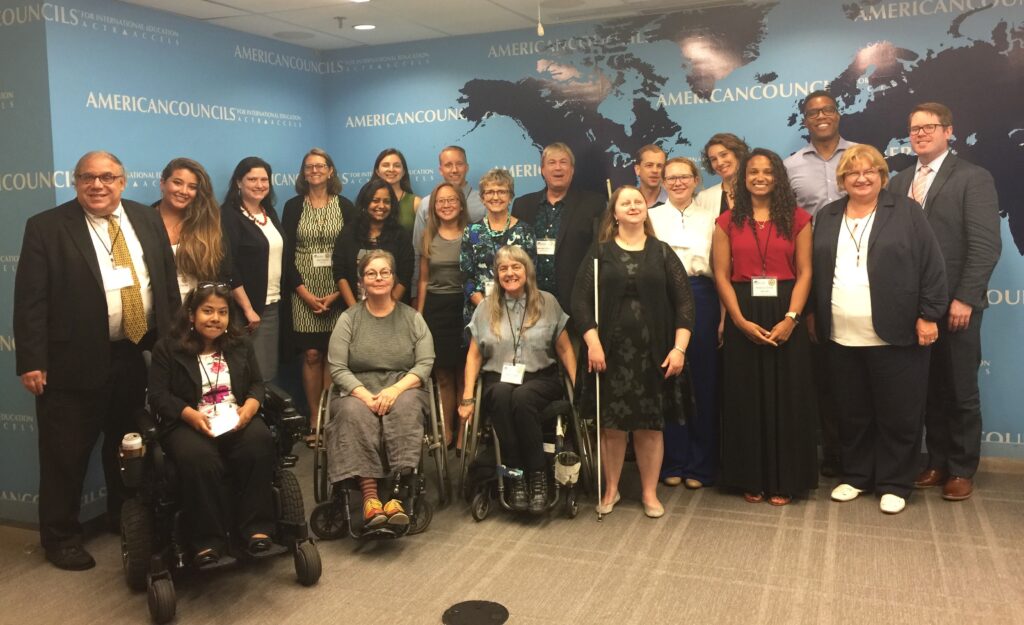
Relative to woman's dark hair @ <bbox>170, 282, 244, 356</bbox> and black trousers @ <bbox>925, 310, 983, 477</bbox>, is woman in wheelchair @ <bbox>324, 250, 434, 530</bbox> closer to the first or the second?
woman's dark hair @ <bbox>170, 282, 244, 356</bbox>

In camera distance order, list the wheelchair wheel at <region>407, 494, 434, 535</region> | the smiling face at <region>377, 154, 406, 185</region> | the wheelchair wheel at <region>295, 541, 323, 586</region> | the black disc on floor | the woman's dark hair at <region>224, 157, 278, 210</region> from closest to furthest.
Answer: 1. the black disc on floor
2. the wheelchair wheel at <region>295, 541, 323, 586</region>
3. the wheelchair wheel at <region>407, 494, 434, 535</region>
4. the woman's dark hair at <region>224, 157, 278, 210</region>
5. the smiling face at <region>377, 154, 406, 185</region>

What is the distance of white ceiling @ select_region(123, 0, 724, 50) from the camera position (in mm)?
4812

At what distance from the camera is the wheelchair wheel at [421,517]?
386 cm

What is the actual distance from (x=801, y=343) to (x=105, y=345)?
10.00 feet

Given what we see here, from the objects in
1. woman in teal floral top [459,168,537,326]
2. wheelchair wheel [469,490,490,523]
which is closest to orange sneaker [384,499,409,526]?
wheelchair wheel [469,490,490,523]

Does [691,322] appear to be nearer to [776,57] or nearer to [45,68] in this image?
[776,57]

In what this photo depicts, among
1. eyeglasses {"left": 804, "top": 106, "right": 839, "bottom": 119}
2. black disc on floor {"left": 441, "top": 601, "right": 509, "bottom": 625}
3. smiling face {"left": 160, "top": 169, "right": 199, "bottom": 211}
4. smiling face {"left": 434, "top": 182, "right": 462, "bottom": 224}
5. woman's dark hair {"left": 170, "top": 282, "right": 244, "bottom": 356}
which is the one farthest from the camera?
smiling face {"left": 434, "top": 182, "right": 462, "bottom": 224}

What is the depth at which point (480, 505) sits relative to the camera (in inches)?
158

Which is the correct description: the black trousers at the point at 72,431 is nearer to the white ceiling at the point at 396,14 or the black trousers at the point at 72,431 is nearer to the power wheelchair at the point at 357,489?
the power wheelchair at the point at 357,489

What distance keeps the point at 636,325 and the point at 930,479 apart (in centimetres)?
172

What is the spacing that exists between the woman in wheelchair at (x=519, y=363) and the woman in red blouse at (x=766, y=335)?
31.1 inches

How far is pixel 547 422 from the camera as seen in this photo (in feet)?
13.3

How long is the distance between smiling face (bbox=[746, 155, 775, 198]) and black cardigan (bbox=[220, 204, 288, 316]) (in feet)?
8.72

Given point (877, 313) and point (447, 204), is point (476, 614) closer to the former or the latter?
point (877, 313)
